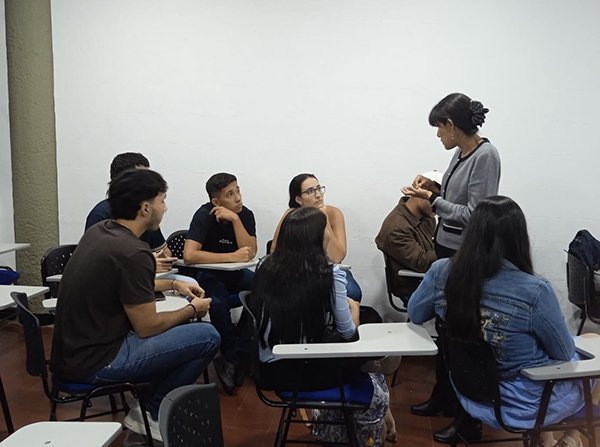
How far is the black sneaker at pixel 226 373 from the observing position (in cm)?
331

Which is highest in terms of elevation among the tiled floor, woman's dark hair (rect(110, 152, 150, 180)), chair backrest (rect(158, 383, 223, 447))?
woman's dark hair (rect(110, 152, 150, 180))

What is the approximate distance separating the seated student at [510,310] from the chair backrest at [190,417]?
0.98 m

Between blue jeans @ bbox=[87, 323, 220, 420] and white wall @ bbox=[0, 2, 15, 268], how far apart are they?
100 inches

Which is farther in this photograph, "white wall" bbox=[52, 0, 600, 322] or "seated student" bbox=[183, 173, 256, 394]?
"white wall" bbox=[52, 0, 600, 322]

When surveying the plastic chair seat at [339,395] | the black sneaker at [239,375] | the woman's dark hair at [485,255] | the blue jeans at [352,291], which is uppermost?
the woman's dark hair at [485,255]

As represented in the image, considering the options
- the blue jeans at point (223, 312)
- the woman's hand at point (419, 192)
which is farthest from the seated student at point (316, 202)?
the woman's hand at point (419, 192)

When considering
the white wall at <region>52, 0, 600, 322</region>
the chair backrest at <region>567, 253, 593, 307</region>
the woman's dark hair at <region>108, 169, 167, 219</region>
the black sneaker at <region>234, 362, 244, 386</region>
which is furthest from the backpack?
the woman's dark hair at <region>108, 169, 167, 219</region>

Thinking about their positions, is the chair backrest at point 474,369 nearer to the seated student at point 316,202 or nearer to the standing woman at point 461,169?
the standing woman at point 461,169

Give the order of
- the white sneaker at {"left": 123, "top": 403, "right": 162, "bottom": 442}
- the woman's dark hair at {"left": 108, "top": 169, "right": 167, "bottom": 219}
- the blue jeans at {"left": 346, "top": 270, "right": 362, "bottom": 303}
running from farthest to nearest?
the blue jeans at {"left": 346, "top": 270, "right": 362, "bottom": 303}, the white sneaker at {"left": 123, "top": 403, "right": 162, "bottom": 442}, the woman's dark hair at {"left": 108, "top": 169, "right": 167, "bottom": 219}

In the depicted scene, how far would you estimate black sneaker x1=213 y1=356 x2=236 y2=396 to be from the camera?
3.31 meters

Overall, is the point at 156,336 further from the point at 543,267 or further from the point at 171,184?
the point at 543,267

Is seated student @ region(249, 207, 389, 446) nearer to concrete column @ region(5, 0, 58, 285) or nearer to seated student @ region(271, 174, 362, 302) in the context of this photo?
seated student @ region(271, 174, 362, 302)

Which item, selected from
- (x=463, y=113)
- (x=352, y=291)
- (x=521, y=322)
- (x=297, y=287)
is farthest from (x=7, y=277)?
(x=521, y=322)

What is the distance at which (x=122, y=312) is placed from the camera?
2.25m
